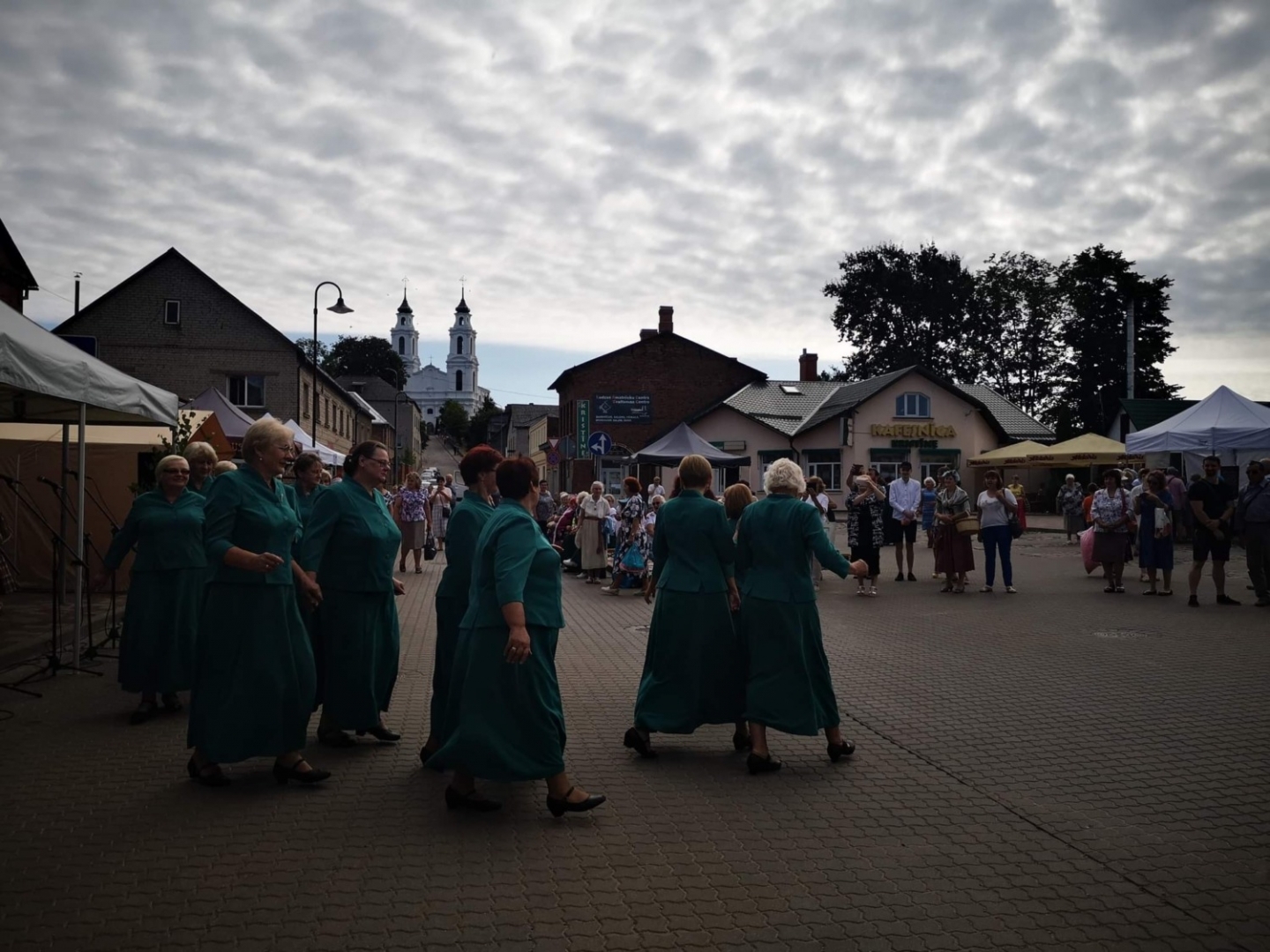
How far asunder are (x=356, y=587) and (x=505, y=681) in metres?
1.59

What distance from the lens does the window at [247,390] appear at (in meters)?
46.7

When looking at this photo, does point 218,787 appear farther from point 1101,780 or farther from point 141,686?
point 1101,780

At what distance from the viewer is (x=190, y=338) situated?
4581 cm

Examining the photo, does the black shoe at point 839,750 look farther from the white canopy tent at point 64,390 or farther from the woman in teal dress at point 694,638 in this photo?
the white canopy tent at point 64,390

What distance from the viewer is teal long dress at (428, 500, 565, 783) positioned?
4.82 m

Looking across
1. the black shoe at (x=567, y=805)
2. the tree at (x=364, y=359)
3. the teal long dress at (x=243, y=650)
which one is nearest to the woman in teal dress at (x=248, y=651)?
the teal long dress at (x=243, y=650)

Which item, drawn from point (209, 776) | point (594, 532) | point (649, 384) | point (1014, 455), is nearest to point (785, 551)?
point (209, 776)

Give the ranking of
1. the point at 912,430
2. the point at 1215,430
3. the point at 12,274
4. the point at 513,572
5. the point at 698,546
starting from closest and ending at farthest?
the point at 513,572, the point at 698,546, the point at 1215,430, the point at 12,274, the point at 912,430

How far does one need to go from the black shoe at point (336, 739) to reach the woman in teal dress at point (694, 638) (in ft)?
5.73

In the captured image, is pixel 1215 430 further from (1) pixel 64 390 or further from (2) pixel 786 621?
(1) pixel 64 390

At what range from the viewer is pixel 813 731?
6.01 metres

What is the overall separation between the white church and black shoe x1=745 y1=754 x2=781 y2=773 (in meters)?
166

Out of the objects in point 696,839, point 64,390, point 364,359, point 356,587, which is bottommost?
point 696,839

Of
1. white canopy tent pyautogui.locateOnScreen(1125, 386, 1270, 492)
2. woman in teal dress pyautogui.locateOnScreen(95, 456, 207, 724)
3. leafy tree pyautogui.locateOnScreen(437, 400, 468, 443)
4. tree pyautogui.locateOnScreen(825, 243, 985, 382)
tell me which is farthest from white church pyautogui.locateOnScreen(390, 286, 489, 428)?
woman in teal dress pyautogui.locateOnScreen(95, 456, 207, 724)
